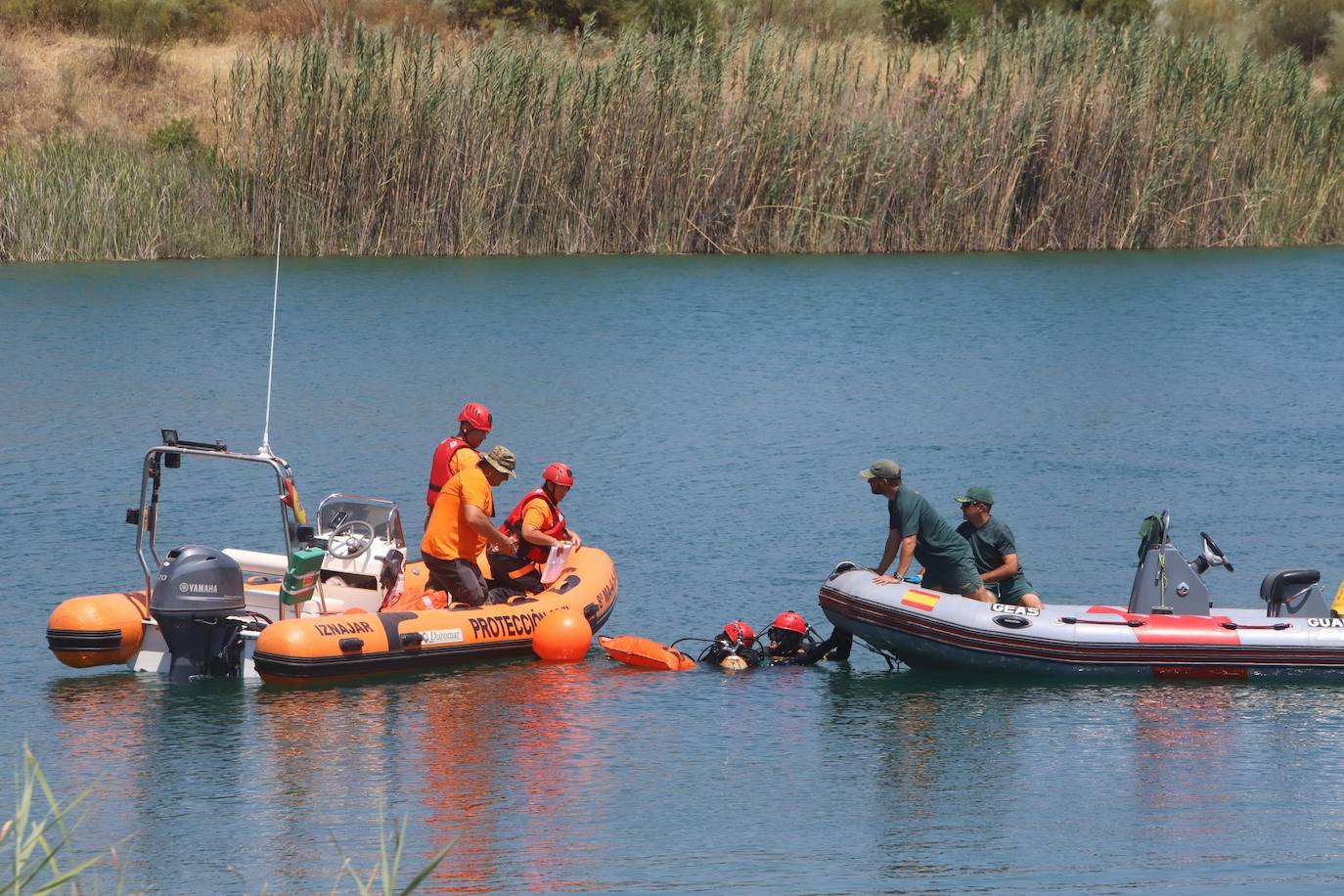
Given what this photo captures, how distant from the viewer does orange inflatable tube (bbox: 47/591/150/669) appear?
10.4m

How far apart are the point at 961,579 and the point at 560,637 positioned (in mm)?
2474

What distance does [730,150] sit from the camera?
98.7 feet

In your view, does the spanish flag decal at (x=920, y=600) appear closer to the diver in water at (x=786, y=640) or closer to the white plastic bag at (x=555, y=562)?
the diver in water at (x=786, y=640)

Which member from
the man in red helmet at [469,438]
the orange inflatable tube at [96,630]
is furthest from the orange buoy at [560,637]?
the orange inflatable tube at [96,630]

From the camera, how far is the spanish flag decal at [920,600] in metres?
10.7

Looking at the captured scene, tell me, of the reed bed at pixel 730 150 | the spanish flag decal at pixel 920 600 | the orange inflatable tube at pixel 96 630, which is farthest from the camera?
the reed bed at pixel 730 150

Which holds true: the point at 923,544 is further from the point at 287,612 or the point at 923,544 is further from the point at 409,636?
the point at 287,612

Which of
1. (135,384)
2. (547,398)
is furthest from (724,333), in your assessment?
(135,384)

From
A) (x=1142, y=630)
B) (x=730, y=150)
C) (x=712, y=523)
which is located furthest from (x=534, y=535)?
(x=730, y=150)

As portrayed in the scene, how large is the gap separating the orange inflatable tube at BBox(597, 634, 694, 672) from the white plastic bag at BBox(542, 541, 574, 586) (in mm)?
606

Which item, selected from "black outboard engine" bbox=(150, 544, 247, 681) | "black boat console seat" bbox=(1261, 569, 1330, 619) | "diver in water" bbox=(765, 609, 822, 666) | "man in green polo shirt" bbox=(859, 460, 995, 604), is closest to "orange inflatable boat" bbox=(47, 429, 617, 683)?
"black outboard engine" bbox=(150, 544, 247, 681)

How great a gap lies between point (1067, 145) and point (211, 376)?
16.2m

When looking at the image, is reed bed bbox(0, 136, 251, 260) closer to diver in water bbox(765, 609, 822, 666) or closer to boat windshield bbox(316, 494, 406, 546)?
boat windshield bbox(316, 494, 406, 546)

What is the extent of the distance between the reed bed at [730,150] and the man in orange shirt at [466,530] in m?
19.4
